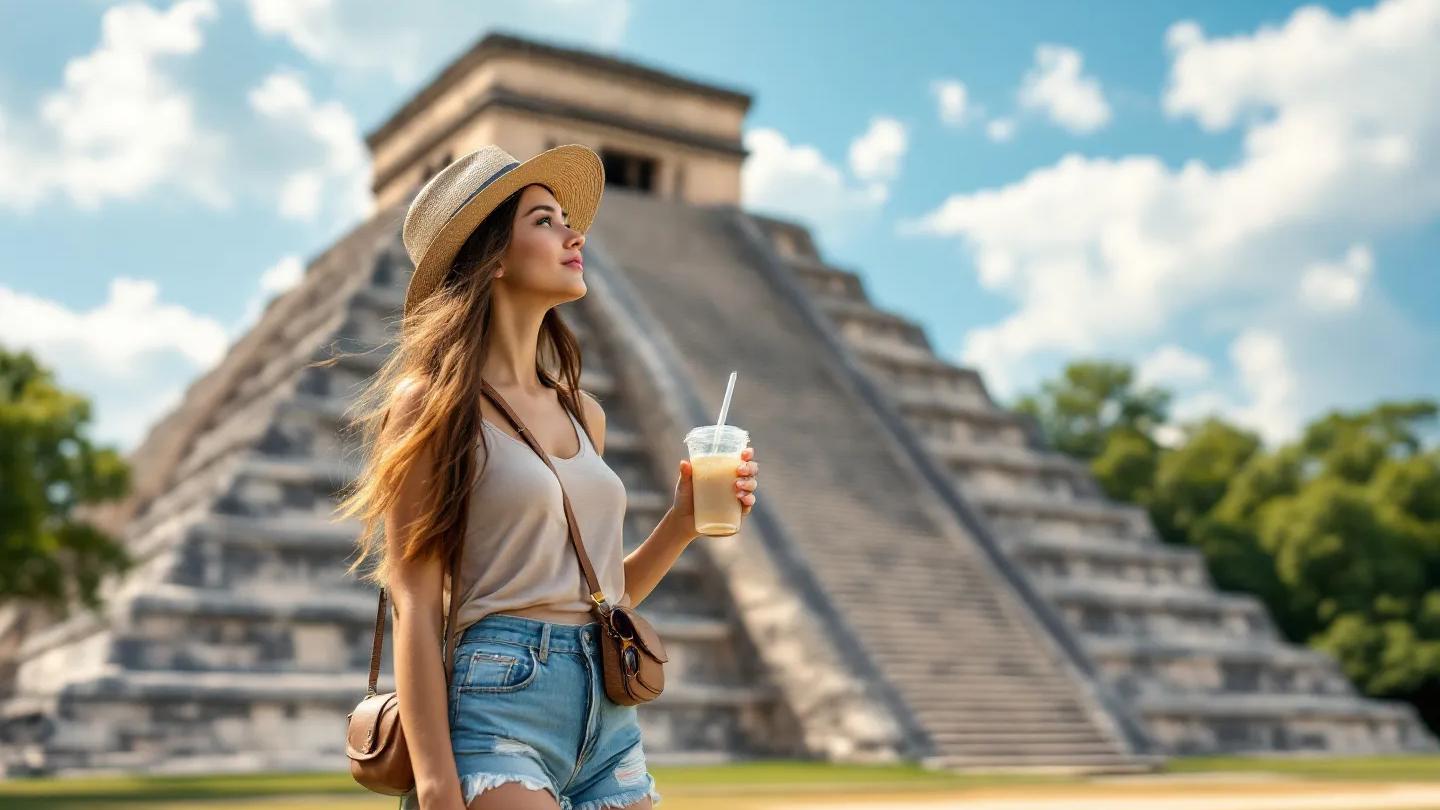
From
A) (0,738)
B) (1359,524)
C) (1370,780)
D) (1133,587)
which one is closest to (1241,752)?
(1133,587)

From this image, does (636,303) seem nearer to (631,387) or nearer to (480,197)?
(631,387)

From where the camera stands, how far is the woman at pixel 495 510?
2617mm

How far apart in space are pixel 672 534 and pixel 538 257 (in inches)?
26.7

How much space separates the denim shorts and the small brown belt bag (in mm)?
29

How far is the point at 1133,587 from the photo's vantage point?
71.6ft

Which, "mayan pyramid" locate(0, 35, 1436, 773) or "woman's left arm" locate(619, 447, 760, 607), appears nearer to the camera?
"woman's left arm" locate(619, 447, 760, 607)

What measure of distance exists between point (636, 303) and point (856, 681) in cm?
777

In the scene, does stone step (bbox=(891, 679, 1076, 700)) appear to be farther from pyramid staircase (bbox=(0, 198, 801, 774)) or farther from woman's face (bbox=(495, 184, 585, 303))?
woman's face (bbox=(495, 184, 585, 303))

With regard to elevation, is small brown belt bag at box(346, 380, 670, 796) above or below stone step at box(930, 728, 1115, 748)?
below

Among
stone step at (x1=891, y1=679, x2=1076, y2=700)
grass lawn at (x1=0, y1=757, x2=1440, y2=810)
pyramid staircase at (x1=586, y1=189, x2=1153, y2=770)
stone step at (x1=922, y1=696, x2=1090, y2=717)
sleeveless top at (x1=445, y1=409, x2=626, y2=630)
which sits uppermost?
pyramid staircase at (x1=586, y1=189, x2=1153, y2=770)

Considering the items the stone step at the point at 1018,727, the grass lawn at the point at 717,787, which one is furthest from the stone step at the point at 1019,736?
the grass lawn at the point at 717,787

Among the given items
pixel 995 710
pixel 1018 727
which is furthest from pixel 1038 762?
pixel 995 710

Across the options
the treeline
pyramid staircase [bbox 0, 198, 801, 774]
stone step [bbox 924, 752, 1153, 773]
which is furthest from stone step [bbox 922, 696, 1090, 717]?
the treeline

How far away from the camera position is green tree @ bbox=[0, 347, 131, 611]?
14.7 meters
